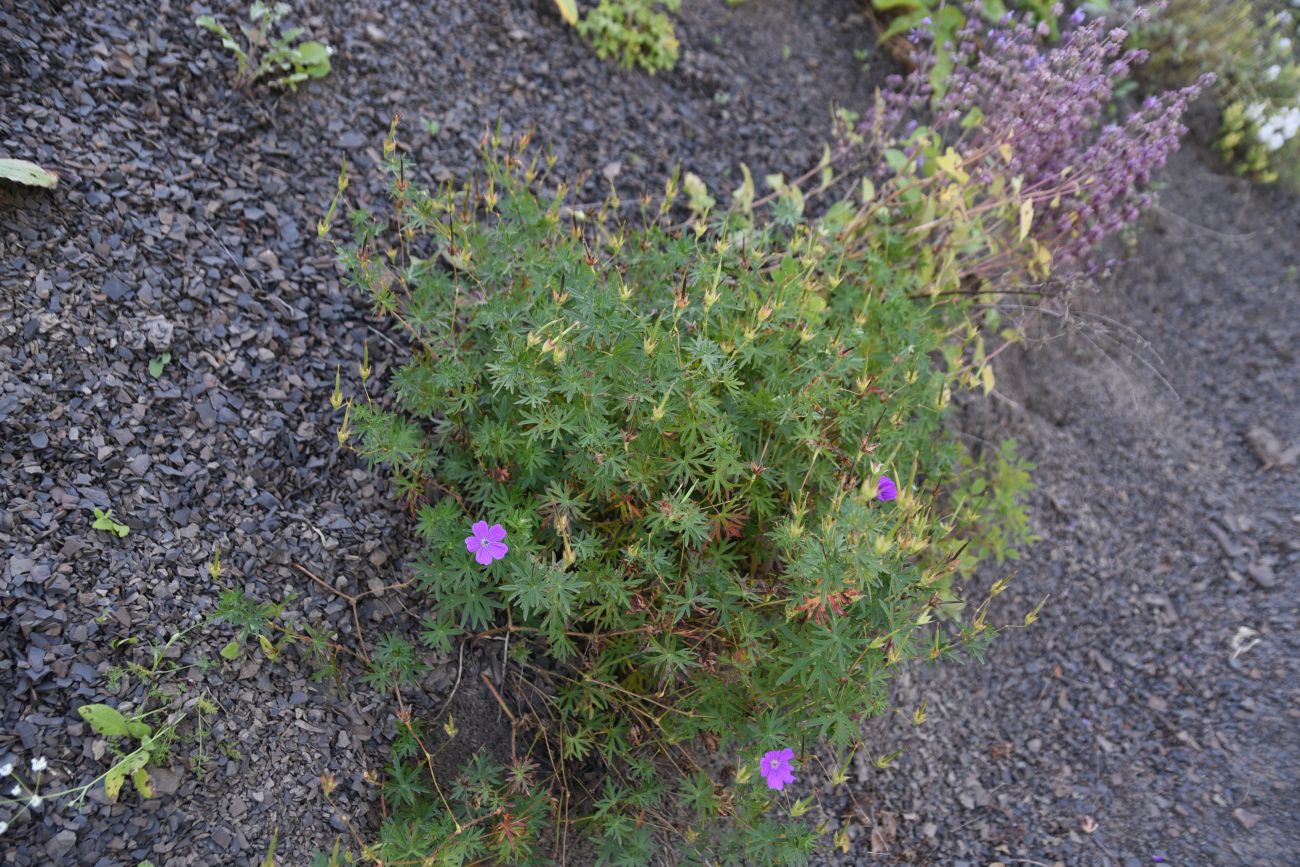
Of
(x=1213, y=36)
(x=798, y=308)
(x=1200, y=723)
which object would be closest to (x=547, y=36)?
(x=798, y=308)

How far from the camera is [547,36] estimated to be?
143 inches

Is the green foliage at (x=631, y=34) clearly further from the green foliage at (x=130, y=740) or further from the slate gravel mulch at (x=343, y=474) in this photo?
the green foliage at (x=130, y=740)

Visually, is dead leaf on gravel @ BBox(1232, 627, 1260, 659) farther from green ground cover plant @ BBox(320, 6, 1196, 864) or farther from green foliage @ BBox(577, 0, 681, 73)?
green foliage @ BBox(577, 0, 681, 73)

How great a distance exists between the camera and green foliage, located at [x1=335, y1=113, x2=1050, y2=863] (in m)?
2.04

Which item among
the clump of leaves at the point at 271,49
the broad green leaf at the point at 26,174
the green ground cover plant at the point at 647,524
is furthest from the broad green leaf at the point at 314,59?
the broad green leaf at the point at 26,174

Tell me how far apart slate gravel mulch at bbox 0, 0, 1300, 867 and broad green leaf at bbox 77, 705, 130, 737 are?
58mm

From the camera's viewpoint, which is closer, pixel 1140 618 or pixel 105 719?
pixel 105 719

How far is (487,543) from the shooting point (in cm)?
201

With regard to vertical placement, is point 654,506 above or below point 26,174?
above

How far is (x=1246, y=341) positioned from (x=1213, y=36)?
196cm

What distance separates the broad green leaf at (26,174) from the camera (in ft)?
7.34

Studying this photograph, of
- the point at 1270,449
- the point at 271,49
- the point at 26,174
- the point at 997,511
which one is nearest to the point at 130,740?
the point at 26,174

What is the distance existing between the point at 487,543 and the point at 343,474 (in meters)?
0.65

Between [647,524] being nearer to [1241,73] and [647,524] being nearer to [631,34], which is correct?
[631,34]
